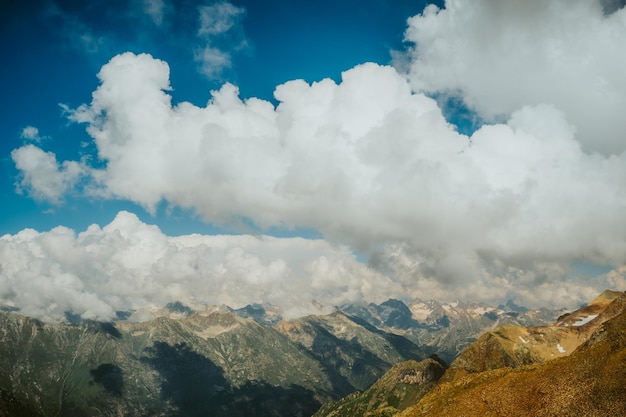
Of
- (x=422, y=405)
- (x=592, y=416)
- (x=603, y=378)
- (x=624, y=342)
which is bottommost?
(x=422, y=405)

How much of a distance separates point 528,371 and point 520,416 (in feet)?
89.3

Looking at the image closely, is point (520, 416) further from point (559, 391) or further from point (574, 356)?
point (574, 356)

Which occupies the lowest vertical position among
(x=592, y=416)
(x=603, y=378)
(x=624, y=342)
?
(x=592, y=416)

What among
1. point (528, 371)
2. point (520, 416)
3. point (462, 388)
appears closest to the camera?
point (520, 416)

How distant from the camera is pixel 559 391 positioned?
103688mm

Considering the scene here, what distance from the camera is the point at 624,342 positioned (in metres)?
108

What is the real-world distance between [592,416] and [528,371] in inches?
1568

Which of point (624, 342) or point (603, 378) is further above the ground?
point (624, 342)

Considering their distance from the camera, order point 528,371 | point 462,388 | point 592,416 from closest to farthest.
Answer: point 592,416, point 528,371, point 462,388

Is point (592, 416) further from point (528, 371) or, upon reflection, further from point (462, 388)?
point (462, 388)

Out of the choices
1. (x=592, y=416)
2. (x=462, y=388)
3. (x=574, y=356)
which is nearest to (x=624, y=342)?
(x=574, y=356)

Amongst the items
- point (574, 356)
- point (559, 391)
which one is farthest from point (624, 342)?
point (559, 391)

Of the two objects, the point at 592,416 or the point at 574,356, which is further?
the point at 574,356

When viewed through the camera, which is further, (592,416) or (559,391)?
(559,391)
